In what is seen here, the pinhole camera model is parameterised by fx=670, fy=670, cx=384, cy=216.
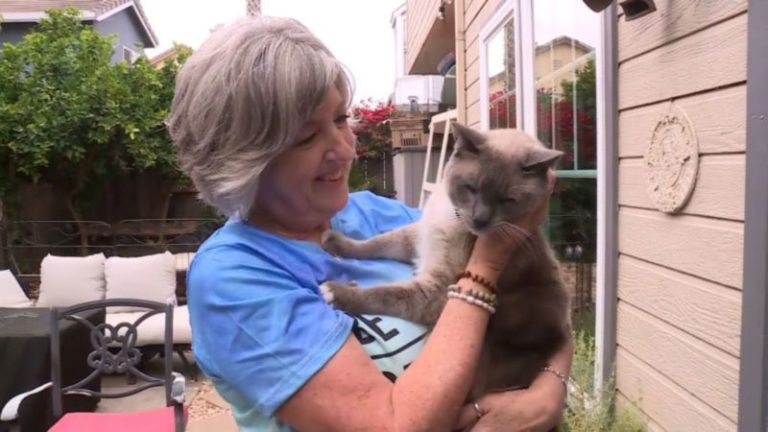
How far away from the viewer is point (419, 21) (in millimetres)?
10078

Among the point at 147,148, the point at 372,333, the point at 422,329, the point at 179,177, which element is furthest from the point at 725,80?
the point at 179,177

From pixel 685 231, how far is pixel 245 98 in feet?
5.35

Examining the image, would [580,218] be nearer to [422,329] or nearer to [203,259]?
[422,329]

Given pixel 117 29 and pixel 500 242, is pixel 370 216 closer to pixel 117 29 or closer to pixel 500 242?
pixel 500 242

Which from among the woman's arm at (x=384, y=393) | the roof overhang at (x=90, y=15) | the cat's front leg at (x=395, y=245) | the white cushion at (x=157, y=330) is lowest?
the white cushion at (x=157, y=330)

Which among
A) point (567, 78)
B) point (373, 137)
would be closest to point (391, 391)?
point (567, 78)

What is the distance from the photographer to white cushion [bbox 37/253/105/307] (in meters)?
6.47

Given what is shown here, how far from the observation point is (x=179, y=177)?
10.2m

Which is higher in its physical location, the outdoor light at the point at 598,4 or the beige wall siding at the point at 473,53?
the beige wall siding at the point at 473,53

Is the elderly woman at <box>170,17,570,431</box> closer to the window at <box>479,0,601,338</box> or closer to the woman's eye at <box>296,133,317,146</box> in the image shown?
the woman's eye at <box>296,133,317,146</box>

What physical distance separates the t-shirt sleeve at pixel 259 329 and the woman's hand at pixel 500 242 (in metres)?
0.37

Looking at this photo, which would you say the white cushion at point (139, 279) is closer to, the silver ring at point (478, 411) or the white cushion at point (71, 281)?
the white cushion at point (71, 281)

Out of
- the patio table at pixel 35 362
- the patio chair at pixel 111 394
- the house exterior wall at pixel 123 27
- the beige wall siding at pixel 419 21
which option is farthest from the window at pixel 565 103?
the house exterior wall at pixel 123 27

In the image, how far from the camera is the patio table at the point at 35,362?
4.36m
